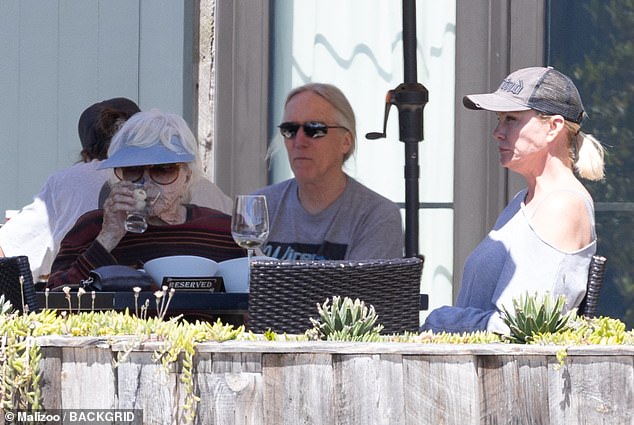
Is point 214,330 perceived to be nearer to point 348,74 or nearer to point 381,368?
point 381,368

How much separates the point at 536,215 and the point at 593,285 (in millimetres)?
273

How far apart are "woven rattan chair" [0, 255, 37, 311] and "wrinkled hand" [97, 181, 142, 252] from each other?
550mm

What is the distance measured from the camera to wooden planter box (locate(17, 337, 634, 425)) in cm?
205

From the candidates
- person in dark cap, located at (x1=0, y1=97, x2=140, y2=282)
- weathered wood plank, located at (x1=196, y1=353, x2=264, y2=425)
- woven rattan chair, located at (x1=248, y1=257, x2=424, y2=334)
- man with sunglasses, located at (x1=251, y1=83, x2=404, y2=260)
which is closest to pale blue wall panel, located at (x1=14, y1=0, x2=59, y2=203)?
Answer: person in dark cap, located at (x1=0, y1=97, x2=140, y2=282)

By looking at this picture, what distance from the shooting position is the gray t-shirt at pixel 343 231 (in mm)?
3969

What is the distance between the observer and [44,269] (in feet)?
14.7

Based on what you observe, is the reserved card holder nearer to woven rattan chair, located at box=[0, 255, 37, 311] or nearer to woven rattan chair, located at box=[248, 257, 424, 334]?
woven rattan chair, located at box=[0, 255, 37, 311]

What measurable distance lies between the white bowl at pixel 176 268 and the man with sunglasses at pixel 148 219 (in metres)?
0.21

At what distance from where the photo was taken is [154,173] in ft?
12.0

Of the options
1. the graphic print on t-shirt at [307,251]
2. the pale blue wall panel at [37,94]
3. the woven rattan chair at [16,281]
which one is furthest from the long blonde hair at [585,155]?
the pale blue wall panel at [37,94]

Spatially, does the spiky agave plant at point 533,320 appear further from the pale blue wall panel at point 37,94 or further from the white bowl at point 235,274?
the pale blue wall panel at point 37,94

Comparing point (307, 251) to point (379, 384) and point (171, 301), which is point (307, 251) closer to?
point (171, 301)

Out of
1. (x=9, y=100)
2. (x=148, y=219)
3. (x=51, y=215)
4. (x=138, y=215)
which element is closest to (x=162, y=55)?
(x=9, y=100)

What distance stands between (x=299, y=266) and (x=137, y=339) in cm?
46
